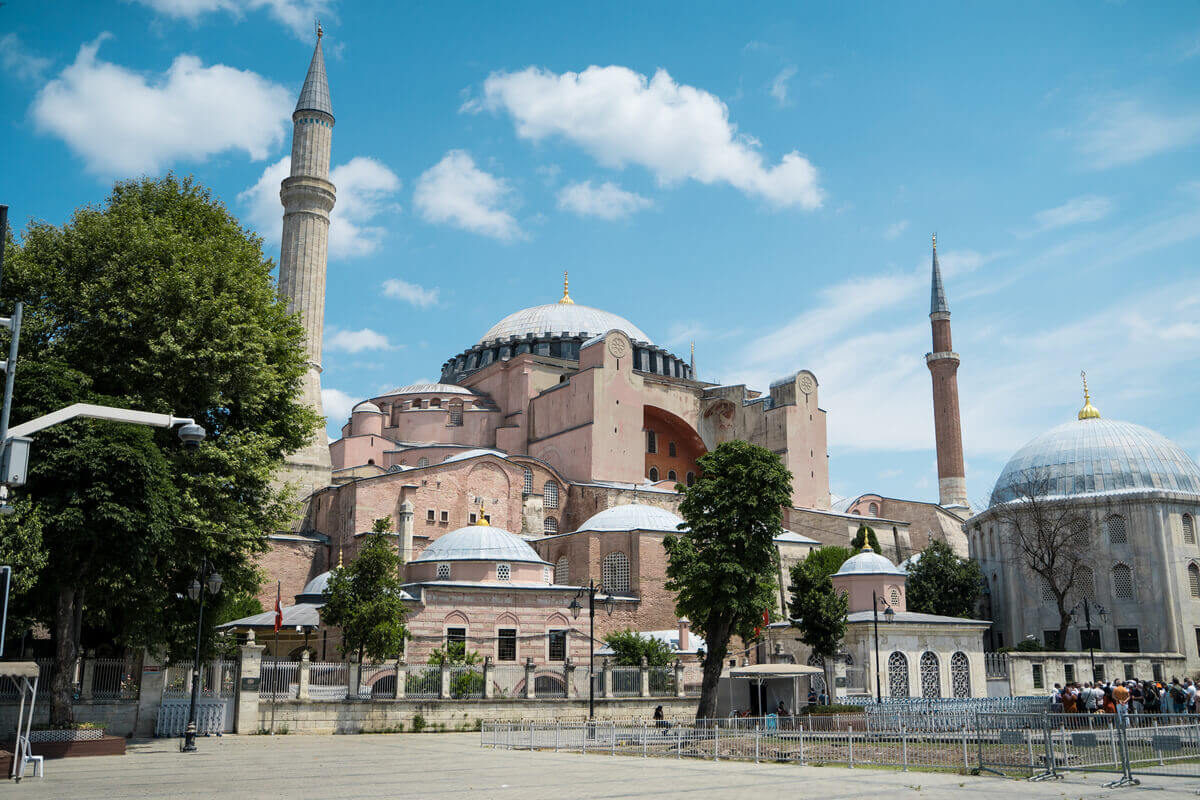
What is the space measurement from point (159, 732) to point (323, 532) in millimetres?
17210

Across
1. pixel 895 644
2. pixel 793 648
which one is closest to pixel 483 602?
pixel 793 648

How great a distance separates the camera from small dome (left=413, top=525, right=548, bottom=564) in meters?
28.9

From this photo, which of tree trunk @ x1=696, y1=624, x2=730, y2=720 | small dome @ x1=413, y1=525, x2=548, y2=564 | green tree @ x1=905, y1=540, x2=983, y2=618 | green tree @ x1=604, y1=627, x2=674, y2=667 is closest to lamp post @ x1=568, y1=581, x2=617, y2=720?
green tree @ x1=604, y1=627, x2=674, y2=667

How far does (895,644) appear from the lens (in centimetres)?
2584

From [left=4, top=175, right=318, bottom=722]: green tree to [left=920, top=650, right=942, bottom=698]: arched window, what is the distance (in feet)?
54.9

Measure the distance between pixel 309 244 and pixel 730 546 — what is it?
2234 cm

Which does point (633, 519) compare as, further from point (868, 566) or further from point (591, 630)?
point (591, 630)

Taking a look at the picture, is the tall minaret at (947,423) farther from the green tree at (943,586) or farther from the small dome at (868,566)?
the small dome at (868,566)

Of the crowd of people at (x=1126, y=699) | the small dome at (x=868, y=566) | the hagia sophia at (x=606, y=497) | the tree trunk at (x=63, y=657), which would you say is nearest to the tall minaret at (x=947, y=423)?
the hagia sophia at (x=606, y=497)

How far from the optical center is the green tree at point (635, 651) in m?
27.2

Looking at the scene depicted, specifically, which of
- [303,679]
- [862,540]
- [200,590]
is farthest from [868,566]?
[200,590]

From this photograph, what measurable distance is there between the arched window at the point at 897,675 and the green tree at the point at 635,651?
604cm

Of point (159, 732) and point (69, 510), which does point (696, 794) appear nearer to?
point (69, 510)

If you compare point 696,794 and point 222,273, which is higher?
point 222,273
